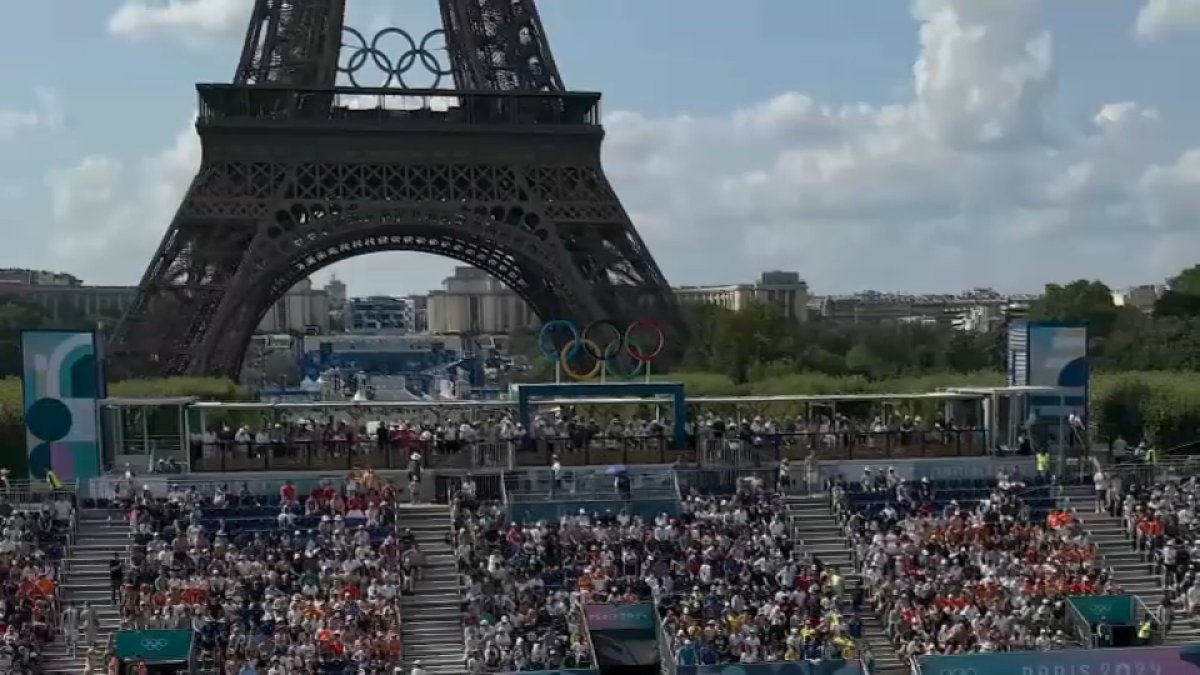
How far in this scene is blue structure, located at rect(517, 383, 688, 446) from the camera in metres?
33.5

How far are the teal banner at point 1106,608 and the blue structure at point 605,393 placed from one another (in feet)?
33.2

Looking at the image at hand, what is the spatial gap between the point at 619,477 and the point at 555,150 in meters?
21.2

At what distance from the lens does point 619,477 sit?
31422 mm

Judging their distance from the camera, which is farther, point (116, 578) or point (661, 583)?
point (661, 583)

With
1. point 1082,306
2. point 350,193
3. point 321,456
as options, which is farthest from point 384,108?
point 1082,306

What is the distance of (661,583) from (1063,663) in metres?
7.22

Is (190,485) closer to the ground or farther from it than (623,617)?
farther from it

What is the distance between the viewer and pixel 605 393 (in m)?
33.6

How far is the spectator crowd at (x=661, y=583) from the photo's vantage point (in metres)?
A: 25.8

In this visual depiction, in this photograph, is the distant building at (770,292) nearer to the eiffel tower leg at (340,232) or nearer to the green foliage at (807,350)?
the green foliage at (807,350)

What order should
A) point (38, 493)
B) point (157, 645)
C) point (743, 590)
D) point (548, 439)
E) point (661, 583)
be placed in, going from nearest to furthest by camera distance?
1. point (157, 645)
2. point (743, 590)
3. point (661, 583)
4. point (38, 493)
5. point (548, 439)

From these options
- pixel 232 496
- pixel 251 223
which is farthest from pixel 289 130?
pixel 232 496

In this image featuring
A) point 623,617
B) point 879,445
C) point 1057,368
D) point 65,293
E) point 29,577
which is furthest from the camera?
point 65,293

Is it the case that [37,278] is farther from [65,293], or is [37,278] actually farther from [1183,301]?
[1183,301]
